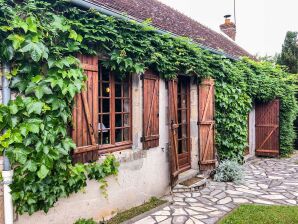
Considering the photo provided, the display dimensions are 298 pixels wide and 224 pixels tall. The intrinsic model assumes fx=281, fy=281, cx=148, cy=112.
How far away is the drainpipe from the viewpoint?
342 centimetres

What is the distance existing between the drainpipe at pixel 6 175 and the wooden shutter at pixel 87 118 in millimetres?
923

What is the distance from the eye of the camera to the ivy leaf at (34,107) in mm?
3477

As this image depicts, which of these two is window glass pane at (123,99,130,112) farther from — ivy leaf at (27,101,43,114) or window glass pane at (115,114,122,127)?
ivy leaf at (27,101,43,114)

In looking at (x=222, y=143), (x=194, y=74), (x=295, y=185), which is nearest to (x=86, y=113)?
(x=194, y=74)

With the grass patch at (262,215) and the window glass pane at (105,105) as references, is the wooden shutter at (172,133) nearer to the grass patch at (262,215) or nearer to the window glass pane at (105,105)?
the grass patch at (262,215)

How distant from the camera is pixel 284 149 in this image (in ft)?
35.6

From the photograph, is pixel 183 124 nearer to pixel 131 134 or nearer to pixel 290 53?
pixel 131 134

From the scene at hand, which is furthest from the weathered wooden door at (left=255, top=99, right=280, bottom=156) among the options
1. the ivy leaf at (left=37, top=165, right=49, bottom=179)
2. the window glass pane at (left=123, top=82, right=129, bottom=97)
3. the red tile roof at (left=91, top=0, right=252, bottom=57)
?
the ivy leaf at (left=37, top=165, right=49, bottom=179)

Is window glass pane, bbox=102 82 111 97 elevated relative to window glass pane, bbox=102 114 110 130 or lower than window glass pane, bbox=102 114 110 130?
elevated

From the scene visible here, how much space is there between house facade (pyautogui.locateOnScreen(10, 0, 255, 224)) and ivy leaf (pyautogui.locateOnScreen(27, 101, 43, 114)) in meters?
0.65

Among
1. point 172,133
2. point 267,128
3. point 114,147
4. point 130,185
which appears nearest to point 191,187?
point 172,133

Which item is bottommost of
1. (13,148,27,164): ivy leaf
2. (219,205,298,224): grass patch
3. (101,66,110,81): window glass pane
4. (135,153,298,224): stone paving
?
(135,153,298,224): stone paving

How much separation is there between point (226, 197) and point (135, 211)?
214 centimetres

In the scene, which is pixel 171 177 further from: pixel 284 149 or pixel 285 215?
pixel 284 149
